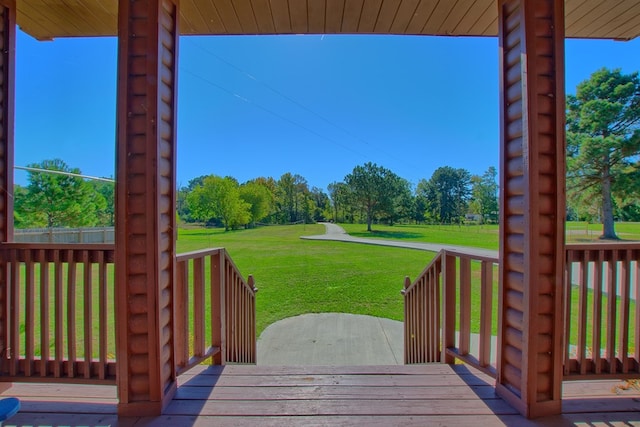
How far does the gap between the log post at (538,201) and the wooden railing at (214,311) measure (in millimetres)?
1749

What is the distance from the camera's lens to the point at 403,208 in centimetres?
2461

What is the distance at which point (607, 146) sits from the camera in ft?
32.5

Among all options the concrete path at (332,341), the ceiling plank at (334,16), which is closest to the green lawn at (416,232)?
the concrete path at (332,341)

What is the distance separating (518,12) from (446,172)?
29996mm

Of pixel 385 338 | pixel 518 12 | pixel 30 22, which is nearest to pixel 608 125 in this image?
pixel 385 338

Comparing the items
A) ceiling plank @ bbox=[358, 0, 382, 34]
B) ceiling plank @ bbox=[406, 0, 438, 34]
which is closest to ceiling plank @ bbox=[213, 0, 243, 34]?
ceiling plank @ bbox=[358, 0, 382, 34]

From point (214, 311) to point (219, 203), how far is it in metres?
16.8

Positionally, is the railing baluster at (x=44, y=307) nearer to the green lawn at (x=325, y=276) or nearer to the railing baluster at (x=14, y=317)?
the railing baluster at (x=14, y=317)

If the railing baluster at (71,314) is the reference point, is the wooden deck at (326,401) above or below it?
below

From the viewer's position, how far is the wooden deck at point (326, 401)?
1.43 meters

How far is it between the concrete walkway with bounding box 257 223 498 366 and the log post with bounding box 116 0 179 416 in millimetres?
1880

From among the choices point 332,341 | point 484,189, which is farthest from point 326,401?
point 484,189

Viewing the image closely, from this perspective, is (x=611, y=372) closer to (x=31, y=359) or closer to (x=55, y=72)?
(x=31, y=359)

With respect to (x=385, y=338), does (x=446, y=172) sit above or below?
above
